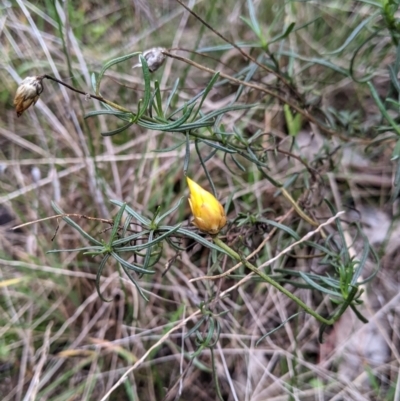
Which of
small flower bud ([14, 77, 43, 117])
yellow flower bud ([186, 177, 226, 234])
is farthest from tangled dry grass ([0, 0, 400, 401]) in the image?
small flower bud ([14, 77, 43, 117])

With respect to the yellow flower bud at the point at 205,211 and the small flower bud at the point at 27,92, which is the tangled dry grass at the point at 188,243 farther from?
the small flower bud at the point at 27,92

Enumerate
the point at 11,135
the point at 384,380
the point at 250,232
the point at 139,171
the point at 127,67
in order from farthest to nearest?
1. the point at 127,67
2. the point at 11,135
3. the point at 139,171
4. the point at 384,380
5. the point at 250,232

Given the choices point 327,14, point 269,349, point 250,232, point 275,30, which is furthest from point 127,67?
point 269,349

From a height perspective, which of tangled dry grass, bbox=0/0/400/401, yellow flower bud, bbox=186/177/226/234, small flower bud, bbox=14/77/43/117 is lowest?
tangled dry grass, bbox=0/0/400/401

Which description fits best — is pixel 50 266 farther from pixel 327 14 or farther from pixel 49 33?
pixel 327 14

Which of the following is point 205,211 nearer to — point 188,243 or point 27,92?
point 27,92

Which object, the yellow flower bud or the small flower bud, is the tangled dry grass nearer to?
the yellow flower bud

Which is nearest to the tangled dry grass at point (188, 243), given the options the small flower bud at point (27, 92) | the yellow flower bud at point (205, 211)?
the yellow flower bud at point (205, 211)

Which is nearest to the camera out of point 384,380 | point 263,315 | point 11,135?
point 384,380
